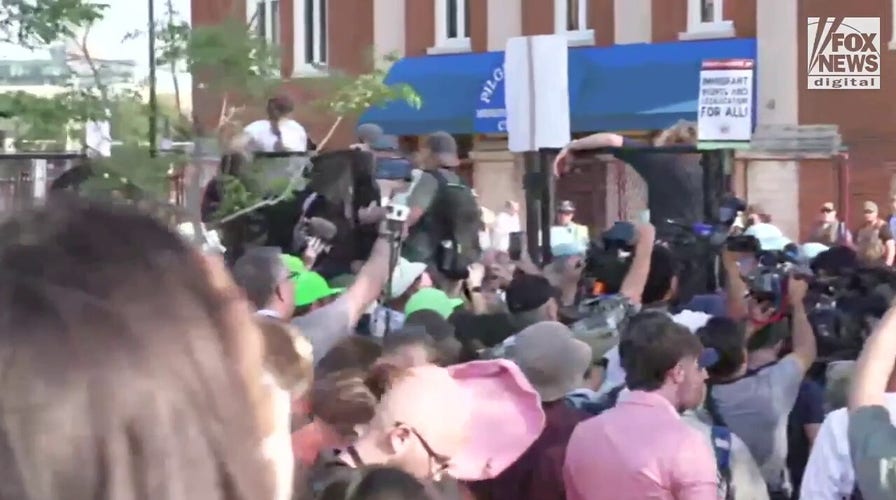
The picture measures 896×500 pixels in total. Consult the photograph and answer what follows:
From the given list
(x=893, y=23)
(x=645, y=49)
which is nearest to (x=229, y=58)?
(x=893, y=23)

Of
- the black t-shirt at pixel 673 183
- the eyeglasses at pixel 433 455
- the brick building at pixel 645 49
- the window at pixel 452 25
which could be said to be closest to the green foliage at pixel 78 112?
the black t-shirt at pixel 673 183

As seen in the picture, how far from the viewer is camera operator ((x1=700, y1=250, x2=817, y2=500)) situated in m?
5.55

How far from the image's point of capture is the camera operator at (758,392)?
555cm

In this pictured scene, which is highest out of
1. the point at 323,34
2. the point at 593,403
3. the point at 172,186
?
the point at 323,34

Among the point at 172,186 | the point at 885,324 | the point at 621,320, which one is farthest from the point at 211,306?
the point at 172,186

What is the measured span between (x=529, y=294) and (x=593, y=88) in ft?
57.7

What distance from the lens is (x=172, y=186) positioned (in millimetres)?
7023

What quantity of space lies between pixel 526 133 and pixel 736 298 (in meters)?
1.68

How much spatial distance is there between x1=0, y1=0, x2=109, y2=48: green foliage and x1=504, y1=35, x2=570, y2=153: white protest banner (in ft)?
7.85

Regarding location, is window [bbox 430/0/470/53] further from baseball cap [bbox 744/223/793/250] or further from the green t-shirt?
the green t-shirt

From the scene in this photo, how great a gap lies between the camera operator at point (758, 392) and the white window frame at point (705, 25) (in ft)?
59.2

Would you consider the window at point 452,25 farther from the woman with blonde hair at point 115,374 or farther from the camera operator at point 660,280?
the woman with blonde hair at point 115,374

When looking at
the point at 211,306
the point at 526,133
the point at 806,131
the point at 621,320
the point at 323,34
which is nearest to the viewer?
the point at 211,306

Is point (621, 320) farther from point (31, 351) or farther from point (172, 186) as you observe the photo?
point (31, 351)
